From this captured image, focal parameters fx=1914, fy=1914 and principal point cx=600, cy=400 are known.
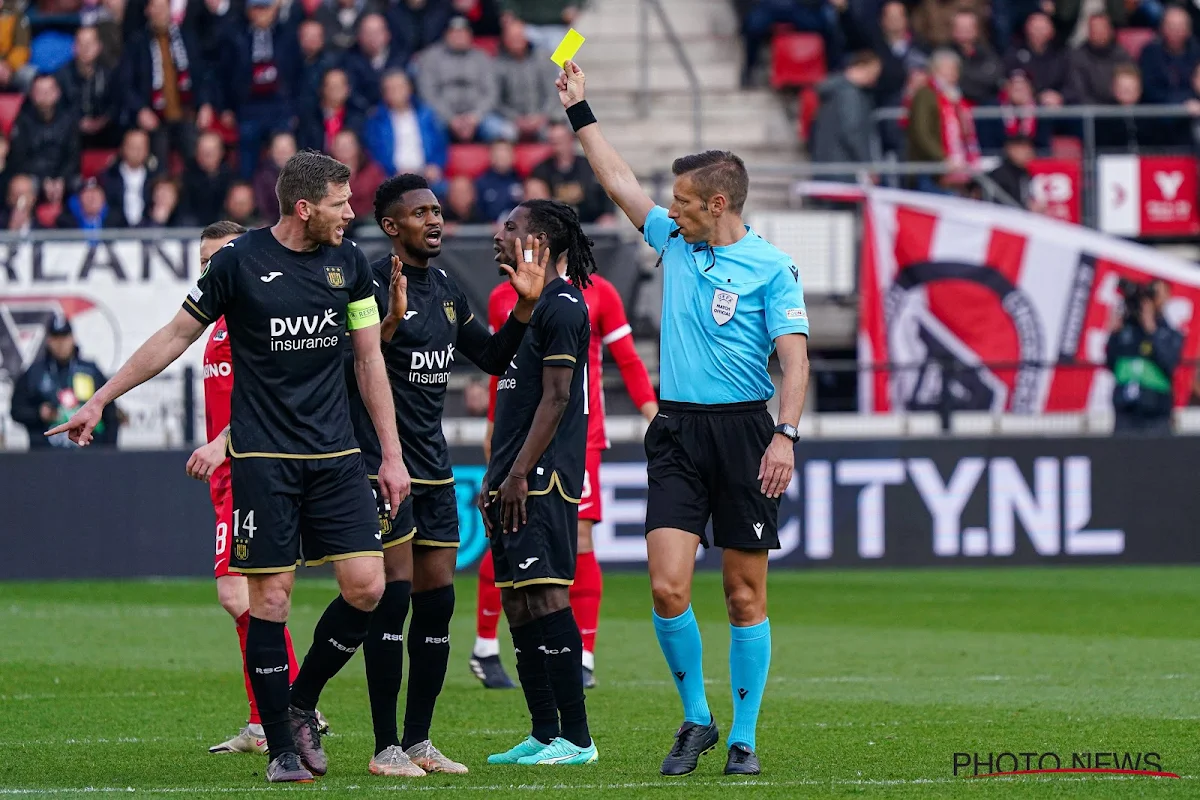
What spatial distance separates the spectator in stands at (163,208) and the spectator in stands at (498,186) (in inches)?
113

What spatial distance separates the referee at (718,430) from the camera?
7.05 meters

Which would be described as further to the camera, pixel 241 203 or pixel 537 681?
pixel 241 203

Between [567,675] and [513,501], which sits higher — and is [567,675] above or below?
below

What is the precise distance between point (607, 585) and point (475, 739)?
7.68m

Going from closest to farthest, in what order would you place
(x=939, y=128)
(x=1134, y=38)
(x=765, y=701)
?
1. (x=765, y=701)
2. (x=939, y=128)
3. (x=1134, y=38)

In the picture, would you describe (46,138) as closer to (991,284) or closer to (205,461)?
(991,284)

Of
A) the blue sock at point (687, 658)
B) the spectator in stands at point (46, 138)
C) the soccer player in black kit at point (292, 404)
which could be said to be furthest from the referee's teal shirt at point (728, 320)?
the spectator in stands at point (46, 138)

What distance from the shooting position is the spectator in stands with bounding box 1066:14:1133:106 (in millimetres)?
20172

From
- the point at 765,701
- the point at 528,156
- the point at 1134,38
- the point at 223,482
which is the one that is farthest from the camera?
the point at 1134,38

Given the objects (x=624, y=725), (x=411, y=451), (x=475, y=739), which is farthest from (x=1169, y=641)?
(x=411, y=451)

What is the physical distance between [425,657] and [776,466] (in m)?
1.60

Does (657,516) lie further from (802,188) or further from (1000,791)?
(802,188)

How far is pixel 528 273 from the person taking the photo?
24.3 ft

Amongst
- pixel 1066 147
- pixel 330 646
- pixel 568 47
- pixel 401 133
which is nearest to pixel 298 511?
pixel 330 646
